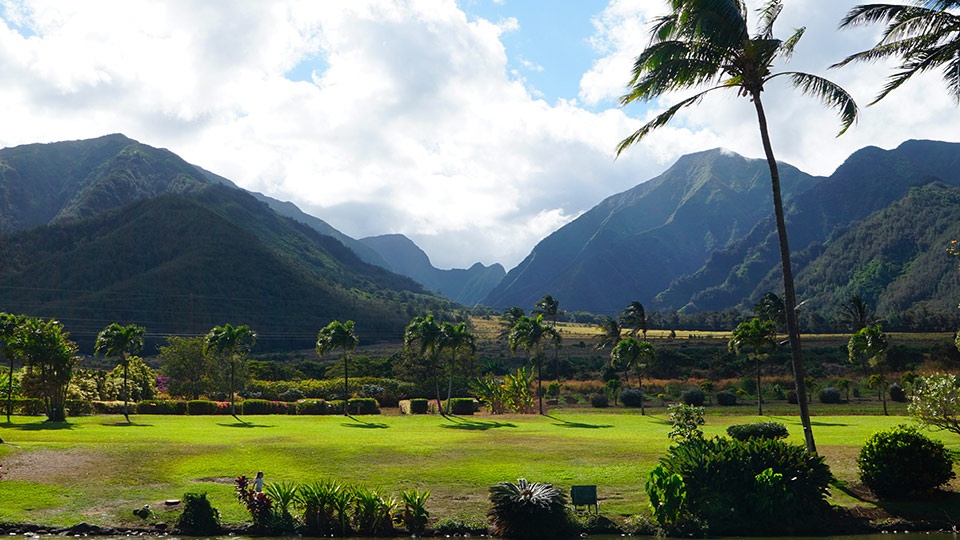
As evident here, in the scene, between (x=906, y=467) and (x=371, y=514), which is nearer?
(x=371, y=514)

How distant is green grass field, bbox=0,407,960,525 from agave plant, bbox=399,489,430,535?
0.89m

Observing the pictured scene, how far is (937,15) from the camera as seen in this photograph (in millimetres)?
23766

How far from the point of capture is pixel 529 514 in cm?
2211

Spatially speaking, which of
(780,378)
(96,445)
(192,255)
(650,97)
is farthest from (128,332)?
(192,255)

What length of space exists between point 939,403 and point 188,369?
74.8 meters

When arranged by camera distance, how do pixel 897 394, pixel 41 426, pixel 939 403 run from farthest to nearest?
1. pixel 897 394
2. pixel 41 426
3. pixel 939 403

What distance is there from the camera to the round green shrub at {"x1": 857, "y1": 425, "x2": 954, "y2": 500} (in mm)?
23875

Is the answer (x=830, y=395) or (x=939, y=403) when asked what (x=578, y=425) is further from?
(x=830, y=395)

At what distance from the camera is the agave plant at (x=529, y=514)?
22125 millimetres

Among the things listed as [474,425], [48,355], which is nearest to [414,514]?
[474,425]

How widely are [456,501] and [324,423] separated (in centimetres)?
3016

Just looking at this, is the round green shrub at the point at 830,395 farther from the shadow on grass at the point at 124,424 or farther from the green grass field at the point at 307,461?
the shadow on grass at the point at 124,424

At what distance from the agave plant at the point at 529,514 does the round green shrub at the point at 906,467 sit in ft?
37.0

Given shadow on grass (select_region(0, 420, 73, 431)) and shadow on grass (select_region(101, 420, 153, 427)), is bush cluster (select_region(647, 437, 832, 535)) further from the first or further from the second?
shadow on grass (select_region(101, 420, 153, 427))
